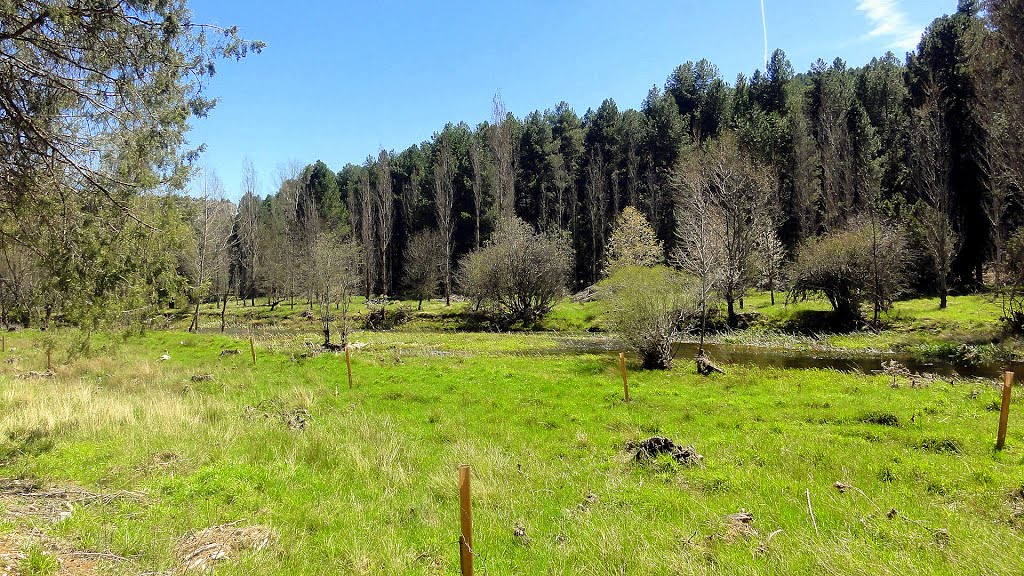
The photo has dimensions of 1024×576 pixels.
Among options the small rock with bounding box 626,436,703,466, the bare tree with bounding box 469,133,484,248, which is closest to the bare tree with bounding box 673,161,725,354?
the small rock with bounding box 626,436,703,466

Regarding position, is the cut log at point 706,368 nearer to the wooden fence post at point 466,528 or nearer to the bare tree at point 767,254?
the wooden fence post at point 466,528

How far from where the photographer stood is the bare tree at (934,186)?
30531 mm

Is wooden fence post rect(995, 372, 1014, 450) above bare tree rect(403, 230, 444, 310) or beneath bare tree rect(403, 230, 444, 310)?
beneath

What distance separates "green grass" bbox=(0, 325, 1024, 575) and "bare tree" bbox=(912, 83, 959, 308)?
2446cm

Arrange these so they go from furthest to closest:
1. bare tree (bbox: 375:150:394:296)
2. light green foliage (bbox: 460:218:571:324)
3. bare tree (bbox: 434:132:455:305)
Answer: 1. bare tree (bbox: 375:150:394:296)
2. bare tree (bbox: 434:132:455:305)
3. light green foliage (bbox: 460:218:571:324)

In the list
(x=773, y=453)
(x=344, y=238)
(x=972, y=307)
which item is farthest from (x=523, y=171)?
(x=773, y=453)

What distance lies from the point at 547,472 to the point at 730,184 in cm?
2683

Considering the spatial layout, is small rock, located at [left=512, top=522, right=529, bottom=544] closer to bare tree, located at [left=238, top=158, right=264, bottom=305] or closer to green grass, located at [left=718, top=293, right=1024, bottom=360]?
green grass, located at [left=718, top=293, right=1024, bottom=360]

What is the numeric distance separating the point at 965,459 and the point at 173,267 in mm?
16837

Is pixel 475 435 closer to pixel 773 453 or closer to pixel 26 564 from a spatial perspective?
pixel 773 453

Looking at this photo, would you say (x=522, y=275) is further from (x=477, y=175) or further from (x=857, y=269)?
(x=477, y=175)

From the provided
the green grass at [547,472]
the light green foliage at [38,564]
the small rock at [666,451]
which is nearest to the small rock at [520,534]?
the green grass at [547,472]

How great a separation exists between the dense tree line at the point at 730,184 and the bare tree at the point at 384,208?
0.43 m

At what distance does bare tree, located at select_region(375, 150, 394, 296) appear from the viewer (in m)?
61.0
